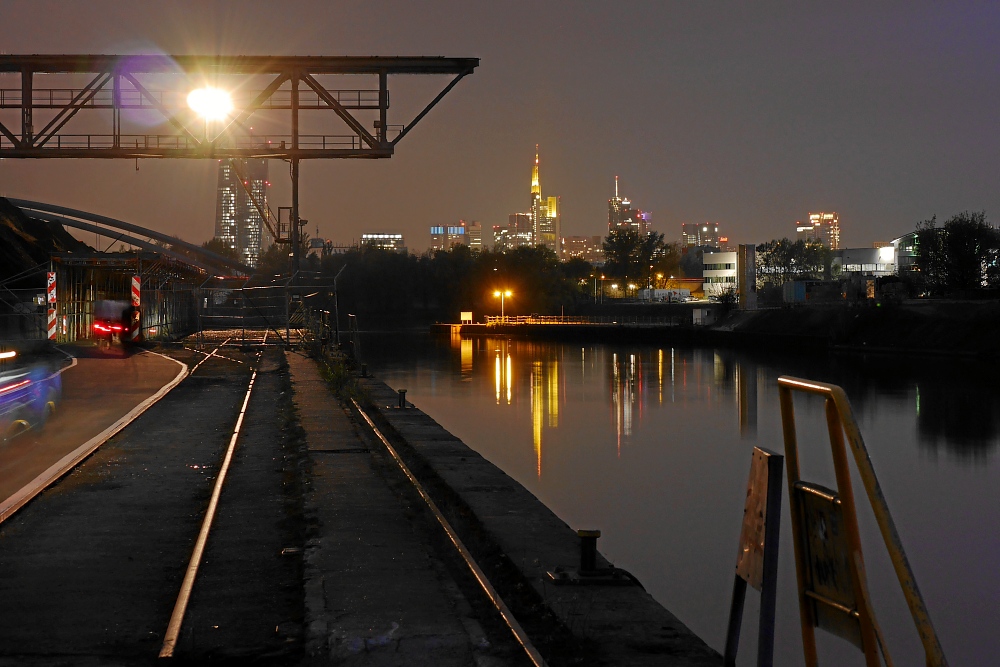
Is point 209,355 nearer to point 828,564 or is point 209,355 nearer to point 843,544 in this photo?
point 828,564

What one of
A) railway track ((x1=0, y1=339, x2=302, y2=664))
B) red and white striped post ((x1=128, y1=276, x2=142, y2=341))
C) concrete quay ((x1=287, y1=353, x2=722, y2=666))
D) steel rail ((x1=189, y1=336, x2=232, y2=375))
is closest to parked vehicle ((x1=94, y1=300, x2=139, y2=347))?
red and white striped post ((x1=128, y1=276, x2=142, y2=341))

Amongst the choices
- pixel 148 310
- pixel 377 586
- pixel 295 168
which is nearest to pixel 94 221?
pixel 148 310

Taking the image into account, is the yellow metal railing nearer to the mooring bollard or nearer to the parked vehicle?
the mooring bollard

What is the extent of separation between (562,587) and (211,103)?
20.4m

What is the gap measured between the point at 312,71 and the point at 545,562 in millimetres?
18024

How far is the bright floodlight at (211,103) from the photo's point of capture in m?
26.7

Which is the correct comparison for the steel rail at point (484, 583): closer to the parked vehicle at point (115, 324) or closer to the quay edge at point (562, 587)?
the quay edge at point (562, 587)

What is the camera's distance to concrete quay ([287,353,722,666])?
8.06 metres

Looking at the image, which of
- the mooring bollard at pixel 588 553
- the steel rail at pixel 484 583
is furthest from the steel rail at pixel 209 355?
the mooring bollard at pixel 588 553

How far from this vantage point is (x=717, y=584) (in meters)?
14.3

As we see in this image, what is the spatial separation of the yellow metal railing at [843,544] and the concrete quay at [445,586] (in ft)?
8.81

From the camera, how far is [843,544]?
5.12 metres

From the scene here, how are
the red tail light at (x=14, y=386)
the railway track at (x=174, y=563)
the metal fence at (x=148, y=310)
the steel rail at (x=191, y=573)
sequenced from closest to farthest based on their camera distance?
1. the steel rail at (x=191, y=573)
2. the railway track at (x=174, y=563)
3. the red tail light at (x=14, y=386)
4. the metal fence at (x=148, y=310)

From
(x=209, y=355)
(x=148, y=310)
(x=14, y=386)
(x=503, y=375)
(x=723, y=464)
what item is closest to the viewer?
(x=723, y=464)
